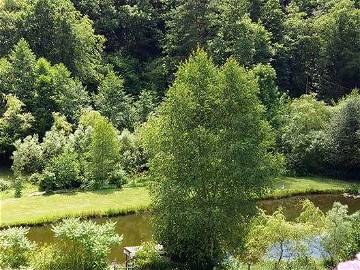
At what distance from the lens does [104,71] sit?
59750 millimetres

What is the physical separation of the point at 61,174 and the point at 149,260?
16.8 meters

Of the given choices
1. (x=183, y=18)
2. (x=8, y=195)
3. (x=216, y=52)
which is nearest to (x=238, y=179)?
(x=8, y=195)

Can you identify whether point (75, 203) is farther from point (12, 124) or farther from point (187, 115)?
point (187, 115)

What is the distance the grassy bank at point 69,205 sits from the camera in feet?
106

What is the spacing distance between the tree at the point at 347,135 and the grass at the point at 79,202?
4.85m

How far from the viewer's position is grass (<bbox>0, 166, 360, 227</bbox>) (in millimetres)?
32531

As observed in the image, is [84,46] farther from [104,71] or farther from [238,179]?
[238,179]

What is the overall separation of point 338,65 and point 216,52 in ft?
49.6

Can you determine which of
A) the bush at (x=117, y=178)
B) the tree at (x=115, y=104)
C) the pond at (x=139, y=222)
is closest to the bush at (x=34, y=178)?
the bush at (x=117, y=178)

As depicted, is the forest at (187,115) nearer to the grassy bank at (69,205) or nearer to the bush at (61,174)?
the bush at (61,174)

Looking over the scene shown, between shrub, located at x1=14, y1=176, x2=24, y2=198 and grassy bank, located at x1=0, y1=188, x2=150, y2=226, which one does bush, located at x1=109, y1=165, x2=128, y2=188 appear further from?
shrub, located at x1=14, y1=176, x2=24, y2=198

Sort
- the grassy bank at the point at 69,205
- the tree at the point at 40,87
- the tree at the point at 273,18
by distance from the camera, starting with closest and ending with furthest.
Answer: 1. the grassy bank at the point at 69,205
2. the tree at the point at 40,87
3. the tree at the point at 273,18

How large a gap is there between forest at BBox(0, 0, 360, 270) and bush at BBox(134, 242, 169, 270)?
3.7 inches

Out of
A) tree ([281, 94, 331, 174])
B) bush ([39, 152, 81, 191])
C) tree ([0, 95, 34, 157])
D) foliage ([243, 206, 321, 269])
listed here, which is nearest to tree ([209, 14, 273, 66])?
tree ([281, 94, 331, 174])
